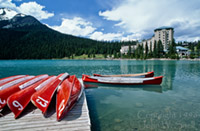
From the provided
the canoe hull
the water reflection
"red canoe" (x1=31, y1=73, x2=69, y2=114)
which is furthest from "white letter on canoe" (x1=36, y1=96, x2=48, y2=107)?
the water reflection

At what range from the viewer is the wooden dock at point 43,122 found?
198 inches

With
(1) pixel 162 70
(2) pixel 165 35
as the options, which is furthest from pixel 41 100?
(2) pixel 165 35

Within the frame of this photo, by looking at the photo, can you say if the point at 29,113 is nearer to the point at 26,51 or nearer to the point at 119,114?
the point at 119,114

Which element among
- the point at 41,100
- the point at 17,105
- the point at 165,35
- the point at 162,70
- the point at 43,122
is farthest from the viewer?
the point at 165,35

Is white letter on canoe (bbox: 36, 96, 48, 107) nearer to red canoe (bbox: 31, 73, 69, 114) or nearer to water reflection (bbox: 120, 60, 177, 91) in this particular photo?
red canoe (bbox: 31, 73, 69, 114)

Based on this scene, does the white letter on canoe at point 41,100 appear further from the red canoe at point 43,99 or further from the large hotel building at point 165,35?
the large hotel building at point 165,35

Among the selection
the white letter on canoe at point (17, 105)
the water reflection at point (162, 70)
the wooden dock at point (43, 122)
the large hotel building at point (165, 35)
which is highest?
the large hotel building at point (165, 35)

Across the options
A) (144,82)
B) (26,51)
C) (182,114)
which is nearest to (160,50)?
(144,82)

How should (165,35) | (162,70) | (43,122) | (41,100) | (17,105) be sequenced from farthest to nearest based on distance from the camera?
(165,35)
(162,70)
(41,100)
(17,105)
(43,122)

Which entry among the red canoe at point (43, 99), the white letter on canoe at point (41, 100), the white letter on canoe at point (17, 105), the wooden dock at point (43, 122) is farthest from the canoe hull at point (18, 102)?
the white letter on canoe at point (41, 100)

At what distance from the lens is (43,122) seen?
5398 millimetres

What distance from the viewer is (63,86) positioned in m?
8.33

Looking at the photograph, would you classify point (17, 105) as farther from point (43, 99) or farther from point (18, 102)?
point (43, 99)

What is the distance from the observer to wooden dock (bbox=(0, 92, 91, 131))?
16.5ft
